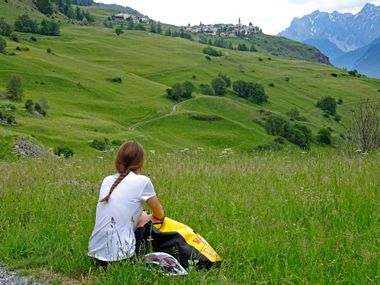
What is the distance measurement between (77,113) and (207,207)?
91.0 meters

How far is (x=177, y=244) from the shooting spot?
6.41 meters

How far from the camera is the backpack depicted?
621 cm

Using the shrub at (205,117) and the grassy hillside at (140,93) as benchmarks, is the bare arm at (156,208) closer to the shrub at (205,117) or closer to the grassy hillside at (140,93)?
the grassy hillside at (140,93)

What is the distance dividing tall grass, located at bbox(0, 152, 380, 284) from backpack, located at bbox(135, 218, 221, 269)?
0.78 feet

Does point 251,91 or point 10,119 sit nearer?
point 10,119

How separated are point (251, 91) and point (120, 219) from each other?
465 feet

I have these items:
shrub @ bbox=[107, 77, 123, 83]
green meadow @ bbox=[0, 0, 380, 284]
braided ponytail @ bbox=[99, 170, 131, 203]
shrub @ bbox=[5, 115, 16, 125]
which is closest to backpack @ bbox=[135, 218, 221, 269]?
green meadow @ bbox=[0, 0, 380, 284]

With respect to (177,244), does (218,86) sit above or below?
below

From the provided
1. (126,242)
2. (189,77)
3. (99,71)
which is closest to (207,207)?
(126,242)

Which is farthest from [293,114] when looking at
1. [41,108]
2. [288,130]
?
[41,108]

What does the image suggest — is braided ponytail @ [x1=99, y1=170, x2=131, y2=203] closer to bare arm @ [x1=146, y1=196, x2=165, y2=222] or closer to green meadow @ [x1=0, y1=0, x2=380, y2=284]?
bare arm @ [x1=146, y1=196, x2=165, y2=222]

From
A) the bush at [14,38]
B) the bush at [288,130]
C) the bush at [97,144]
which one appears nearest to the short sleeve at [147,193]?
the bush at [97,144]

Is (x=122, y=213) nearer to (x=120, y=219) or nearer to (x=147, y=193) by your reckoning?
(x=120, y=219)

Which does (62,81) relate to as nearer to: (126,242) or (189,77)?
(189,77)
